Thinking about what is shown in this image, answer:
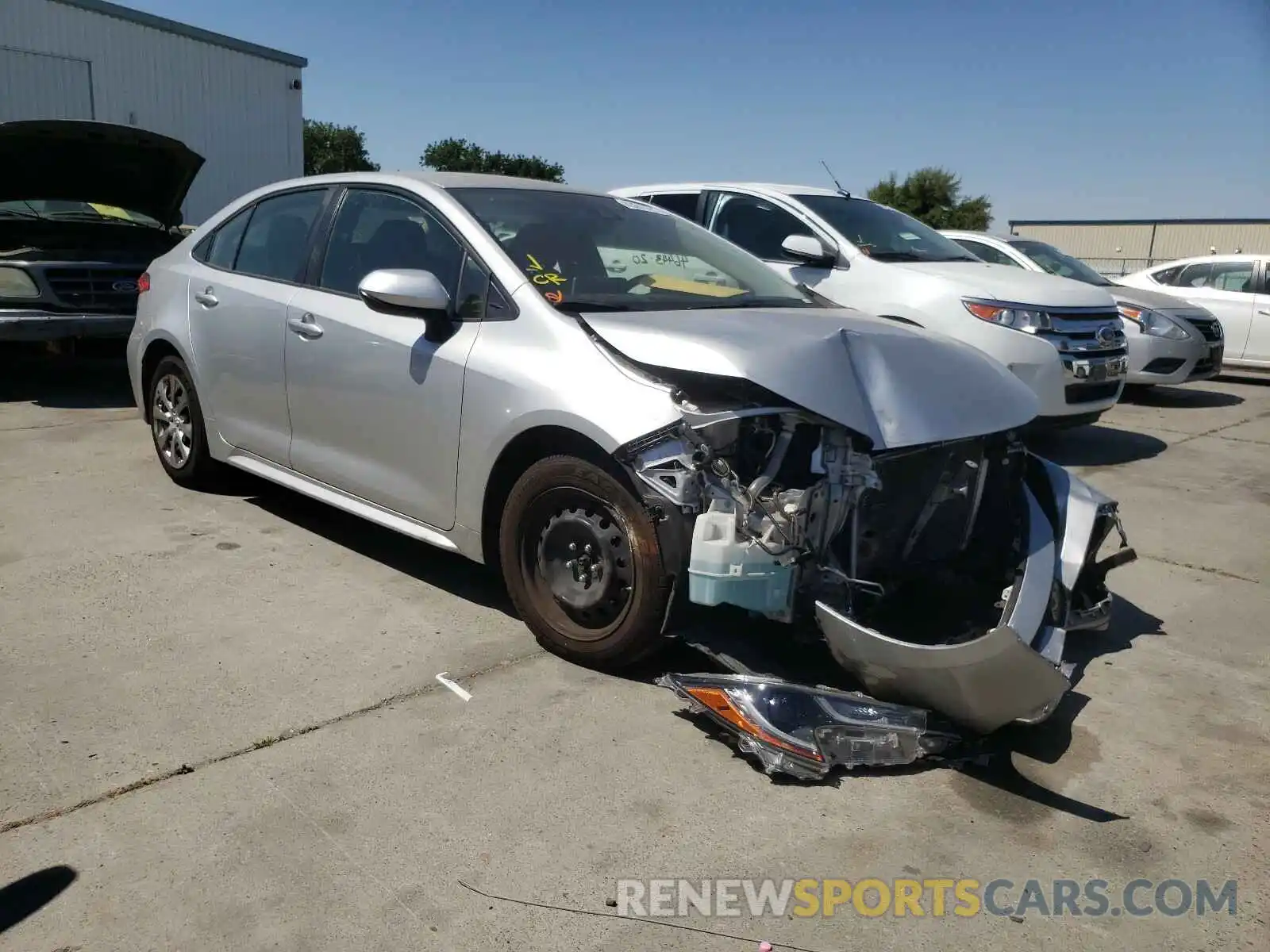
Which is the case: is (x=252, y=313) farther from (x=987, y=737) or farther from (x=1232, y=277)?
(x=1232, y=277)

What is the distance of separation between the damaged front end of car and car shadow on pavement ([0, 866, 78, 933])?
167 cm

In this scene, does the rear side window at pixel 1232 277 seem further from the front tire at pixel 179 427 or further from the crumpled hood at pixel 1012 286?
the front tire at pixel 179 427

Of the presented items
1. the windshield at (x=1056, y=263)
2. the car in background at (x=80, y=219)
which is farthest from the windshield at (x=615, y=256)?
the windshield at (x=1056, y=263)

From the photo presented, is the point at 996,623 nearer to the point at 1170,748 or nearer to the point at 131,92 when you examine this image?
the point at 1170,748

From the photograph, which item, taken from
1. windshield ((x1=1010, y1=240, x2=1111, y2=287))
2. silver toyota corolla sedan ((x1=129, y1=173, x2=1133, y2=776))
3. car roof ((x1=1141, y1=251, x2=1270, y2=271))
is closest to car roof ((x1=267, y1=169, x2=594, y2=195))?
silver toyota corolla sedan ((x1=129, y1=173, x2=1133, y2=776))

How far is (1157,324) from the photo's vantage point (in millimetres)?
10102

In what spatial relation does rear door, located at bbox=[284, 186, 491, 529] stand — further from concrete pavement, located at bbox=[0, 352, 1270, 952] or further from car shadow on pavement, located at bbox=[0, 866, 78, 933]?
car shadow on pavement, located at bbox=[0, 866, 78, 933]

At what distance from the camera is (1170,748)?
11.1 ft

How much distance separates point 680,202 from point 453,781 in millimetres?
6161

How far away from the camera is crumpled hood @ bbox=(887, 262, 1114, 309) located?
7.11 meters

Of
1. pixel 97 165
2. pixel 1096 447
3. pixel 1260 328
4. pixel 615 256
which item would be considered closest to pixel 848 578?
pixel 615 256

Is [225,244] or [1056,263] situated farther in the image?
[1056,263]

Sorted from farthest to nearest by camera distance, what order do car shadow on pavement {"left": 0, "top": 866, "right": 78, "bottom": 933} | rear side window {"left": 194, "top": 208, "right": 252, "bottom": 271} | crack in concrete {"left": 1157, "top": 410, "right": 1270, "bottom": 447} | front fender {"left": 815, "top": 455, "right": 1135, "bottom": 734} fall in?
crack in concrete {"left": 1157, "top": 410, "right": 1270, "bottom": 447} → rear side window {"left": 194, "top": 208, "right": 252, "bottom": 271} → front fender {"left": 815, "top": 455, "right": 1135, "bottom": 734} → car shadow on pavement {"left": 0, "top": 866, "right": 78, "bottom": 933}

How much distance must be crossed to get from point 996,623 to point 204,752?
8.19ft
